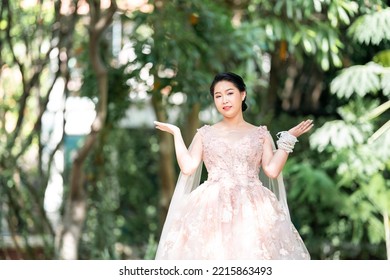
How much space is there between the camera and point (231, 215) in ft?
14.2

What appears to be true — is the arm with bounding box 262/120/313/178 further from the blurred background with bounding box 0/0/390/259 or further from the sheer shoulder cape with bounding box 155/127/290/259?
the blurred background with bounding box 0/0/390/259

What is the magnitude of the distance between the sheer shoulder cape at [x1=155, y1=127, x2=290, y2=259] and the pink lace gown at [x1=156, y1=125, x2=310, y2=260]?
0.09 feet

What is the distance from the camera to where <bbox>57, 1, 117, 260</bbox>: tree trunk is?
7.49m

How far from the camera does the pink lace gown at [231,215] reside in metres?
4.30

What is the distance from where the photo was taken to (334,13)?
6.51 meters

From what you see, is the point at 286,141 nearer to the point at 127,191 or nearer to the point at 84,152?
the point at 84,152

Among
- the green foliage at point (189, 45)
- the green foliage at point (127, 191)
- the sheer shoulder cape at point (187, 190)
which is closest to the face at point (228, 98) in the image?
the sheer shoulder cape at point (187, 190)

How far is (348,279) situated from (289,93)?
21.6 ft

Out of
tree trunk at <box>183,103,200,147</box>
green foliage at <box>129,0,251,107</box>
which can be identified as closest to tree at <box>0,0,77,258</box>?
green foliage at <box>129,0,251,107</box>

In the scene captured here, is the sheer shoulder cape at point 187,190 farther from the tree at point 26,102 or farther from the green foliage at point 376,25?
the tree at point 26,102

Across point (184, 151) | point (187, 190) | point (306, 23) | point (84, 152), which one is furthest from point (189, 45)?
point (184, 151)

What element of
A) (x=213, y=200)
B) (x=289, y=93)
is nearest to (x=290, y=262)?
(x=213, y=200)

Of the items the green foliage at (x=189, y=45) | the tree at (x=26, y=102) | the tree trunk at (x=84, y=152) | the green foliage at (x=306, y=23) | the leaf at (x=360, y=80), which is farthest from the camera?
the tree at (x=26, y=102)

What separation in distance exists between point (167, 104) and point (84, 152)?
1.59m
